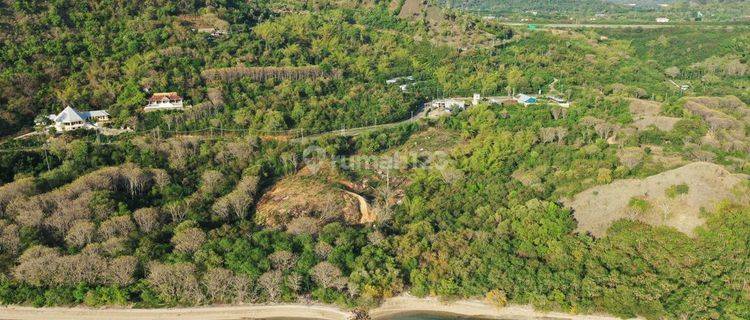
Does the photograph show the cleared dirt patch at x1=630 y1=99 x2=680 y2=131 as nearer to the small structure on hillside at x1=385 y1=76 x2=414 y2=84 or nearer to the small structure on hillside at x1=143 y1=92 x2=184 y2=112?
the small structure on hillside at x1=385 y1=76 x2=414 y2=84

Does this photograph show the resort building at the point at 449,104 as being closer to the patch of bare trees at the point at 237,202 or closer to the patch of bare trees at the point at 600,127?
the patch of bare trees at the point at 600,127

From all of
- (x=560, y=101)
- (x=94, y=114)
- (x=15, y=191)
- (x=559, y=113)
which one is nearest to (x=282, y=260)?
(x=15, y=191)

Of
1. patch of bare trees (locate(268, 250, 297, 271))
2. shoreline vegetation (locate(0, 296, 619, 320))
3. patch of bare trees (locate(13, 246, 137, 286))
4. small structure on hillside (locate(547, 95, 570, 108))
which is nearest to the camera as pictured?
shoreline vegetation (locate(0, 296, 619, 320))

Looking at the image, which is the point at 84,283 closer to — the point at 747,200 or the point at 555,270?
the point at 555,270

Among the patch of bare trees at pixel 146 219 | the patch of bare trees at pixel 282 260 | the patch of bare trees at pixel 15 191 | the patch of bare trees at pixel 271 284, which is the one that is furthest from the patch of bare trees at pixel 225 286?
the patch of bare trees at pixel 15 191

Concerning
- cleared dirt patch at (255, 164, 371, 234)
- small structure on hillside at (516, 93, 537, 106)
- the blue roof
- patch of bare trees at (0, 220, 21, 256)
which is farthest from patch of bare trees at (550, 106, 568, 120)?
patch of bare trees at (0, 220, 21, 256)

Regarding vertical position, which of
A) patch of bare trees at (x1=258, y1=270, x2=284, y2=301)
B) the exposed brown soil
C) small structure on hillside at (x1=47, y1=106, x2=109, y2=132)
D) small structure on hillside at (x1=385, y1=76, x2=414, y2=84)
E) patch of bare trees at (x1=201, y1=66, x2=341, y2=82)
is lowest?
patch of bare trees at (x1=258, y1=270, x2=284, y2=301)

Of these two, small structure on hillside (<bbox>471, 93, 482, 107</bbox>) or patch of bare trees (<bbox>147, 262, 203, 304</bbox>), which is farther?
small structure on hillside (<bbox>471, 93, 482, 107</bbox>)
